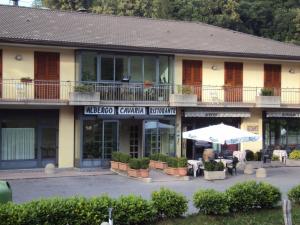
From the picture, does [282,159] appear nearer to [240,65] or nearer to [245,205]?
[240,65]

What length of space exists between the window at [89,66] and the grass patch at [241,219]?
14.7 metres

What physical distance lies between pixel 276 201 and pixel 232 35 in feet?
70.1

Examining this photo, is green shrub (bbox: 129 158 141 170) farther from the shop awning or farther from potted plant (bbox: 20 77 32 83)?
potted plant (bbox: 20 77 32 83)

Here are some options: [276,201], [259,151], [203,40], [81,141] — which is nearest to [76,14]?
[203,40]

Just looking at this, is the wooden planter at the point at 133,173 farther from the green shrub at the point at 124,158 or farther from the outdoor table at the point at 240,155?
the outdoor table at the point at 240,155

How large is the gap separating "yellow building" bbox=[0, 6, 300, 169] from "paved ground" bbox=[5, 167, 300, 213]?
3.48 metres

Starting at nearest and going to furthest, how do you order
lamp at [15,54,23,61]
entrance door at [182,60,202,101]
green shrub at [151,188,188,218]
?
green shrub at [151,188,188,218] → lamp at [15,54,23,61] → entrance door at [182,60,202,101]

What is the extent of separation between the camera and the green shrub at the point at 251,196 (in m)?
13.3

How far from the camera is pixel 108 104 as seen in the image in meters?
25.3

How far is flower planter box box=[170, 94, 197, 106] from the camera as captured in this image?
2670cm

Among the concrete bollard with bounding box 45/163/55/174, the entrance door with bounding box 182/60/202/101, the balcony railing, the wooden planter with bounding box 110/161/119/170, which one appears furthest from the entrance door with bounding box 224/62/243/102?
the concrete bollard with bounding box 45/163/55/174

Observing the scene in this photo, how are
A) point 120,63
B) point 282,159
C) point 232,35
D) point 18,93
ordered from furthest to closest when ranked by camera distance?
point 232,35 → point 282,159 → point 120,63 → point 18,93

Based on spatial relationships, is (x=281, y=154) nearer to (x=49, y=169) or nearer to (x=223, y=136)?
(x=223, y=136)

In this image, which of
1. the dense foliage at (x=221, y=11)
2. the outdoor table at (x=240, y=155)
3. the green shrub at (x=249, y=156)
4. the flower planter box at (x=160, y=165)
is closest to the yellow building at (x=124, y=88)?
the flower planter box at (x=160, y=165)
